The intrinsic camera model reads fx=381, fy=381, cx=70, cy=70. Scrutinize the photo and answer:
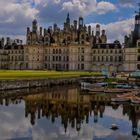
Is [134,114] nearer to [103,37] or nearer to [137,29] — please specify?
[137,29]

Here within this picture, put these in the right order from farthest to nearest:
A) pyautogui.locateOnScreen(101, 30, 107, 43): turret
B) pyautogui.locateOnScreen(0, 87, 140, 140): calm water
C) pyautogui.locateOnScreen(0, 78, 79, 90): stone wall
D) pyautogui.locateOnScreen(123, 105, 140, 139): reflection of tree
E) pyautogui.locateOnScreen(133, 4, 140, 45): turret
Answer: pyautogui.locateOnScreen(101, 30, 107, 43): turret < pyautogui.locateOnScreen(133, 4, 140, 45): turret < pyautogui.locateOnScreen(0, 78, 79, 90): stone wall < pyautogui.locateOnScreen(123, 105, 140, 139): reflection of tree < pyautogui.locateOnScreen(0, 87, 140, 140): calm water

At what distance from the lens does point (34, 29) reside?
Answer: 119062 millimetres

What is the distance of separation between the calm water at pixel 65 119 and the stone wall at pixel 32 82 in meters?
8.04

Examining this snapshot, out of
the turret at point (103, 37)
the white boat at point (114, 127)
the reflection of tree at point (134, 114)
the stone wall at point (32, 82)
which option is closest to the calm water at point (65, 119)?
the reflection of tree at point (134, 114)

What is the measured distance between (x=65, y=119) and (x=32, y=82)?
1137 inches

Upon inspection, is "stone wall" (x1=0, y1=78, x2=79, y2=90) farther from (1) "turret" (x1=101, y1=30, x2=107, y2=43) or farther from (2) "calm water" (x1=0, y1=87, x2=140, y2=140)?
(1) "turret" (x1=101, y1=30, x2=107, y2=43)

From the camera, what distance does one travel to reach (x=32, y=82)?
58375mm

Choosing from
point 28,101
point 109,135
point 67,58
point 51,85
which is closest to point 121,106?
point 28,101

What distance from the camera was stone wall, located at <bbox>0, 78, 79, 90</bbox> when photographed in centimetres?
5131

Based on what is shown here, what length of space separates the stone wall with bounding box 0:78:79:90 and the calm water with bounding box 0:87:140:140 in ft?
26.4

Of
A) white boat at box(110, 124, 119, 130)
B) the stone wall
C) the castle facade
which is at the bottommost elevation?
white boat at box(110, 124, 119, 130)

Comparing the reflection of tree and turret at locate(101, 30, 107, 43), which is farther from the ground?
turret at locate(101, 30, 107, 43)

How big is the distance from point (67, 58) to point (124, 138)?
289 ft

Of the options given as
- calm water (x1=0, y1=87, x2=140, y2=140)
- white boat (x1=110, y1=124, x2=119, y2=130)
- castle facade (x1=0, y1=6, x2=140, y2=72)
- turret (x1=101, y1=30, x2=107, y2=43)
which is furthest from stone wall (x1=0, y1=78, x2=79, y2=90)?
turret (x1=101, y1=30, x2=107, y2=43)
